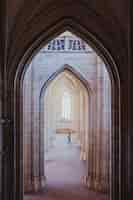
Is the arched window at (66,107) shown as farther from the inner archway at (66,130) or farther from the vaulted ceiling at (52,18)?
the vaulted ceiling at (52,18)

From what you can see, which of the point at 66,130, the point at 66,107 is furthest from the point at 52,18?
the point at 66,107

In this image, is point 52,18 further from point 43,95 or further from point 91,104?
point 91,104

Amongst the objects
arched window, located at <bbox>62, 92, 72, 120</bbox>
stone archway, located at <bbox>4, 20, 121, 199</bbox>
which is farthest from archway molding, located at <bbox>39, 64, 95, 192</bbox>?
arched window, located at <bbox>62, 92, 72, 120</bbox>

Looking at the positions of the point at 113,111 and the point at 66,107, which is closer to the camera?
the point at 113,111

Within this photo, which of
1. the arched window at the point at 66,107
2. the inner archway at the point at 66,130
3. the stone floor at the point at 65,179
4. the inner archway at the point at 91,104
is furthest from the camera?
the arched window at the point at 66,107

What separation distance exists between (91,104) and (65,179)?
2.76 m

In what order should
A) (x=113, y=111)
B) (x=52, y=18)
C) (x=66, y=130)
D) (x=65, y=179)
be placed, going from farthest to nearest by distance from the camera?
(x=66, y=130) → (x=65, y=179) → (x=113, y=111) → (x=52, y=18)

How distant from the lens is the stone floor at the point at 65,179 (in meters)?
11.1

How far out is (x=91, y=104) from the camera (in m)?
12.5

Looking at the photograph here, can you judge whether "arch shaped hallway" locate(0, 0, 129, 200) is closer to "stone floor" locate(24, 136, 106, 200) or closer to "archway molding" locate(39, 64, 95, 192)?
"stone floor" locate(24, 136, 106, 200)

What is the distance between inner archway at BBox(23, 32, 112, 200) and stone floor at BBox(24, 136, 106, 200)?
1.50ft

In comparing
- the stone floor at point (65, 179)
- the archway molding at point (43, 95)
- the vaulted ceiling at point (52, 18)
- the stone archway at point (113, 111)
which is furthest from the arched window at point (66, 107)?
the vaulted ceiling at point (52, 18)

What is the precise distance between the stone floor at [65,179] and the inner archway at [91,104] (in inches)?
17.9

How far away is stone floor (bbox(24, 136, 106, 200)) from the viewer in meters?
11.1
